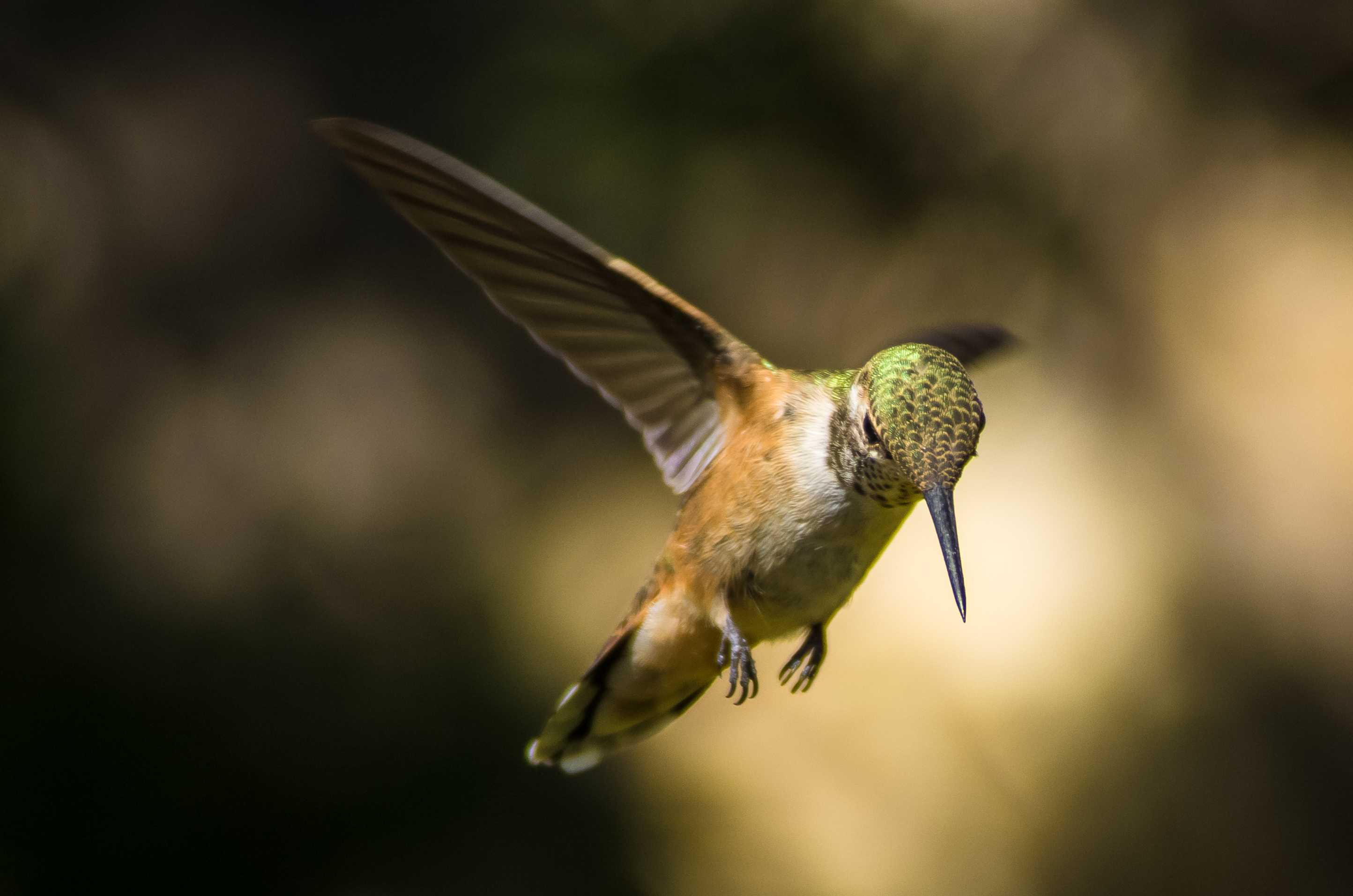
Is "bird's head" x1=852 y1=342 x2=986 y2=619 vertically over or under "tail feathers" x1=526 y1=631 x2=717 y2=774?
over

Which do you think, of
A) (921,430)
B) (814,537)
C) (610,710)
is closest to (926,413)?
(921,430)

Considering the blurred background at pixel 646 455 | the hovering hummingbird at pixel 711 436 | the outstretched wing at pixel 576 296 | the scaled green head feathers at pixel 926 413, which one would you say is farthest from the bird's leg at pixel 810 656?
the blurred background at pixel 646 455

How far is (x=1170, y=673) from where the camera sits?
325 cm

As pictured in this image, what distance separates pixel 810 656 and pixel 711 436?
0.36 meters

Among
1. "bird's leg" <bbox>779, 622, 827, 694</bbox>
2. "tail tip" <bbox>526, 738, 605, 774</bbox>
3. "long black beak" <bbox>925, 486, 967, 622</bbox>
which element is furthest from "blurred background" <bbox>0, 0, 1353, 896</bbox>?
"long black beak" <bbox>925, 486, 967, 622</bbox>

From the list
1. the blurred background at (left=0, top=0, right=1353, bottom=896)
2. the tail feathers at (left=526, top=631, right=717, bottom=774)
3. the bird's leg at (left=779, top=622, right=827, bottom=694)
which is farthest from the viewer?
the blurred background at (left=0, top=0, right=1353, bottom=896)

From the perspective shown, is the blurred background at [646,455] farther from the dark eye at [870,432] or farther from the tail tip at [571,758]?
the dark eye at [870,432]

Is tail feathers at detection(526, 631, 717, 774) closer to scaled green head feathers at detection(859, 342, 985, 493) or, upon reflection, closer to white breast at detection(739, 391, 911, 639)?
white breast at detection(739, 391, 911, 639)

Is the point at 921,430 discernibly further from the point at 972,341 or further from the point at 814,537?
the point at 972,341

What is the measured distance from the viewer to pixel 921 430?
1077 millimetres

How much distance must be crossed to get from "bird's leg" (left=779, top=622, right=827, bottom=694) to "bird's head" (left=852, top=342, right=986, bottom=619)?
1.15 ft

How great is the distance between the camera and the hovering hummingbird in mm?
1132

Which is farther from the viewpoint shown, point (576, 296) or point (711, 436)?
point (711, 436)

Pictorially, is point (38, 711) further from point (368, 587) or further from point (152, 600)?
point (368, 587)
